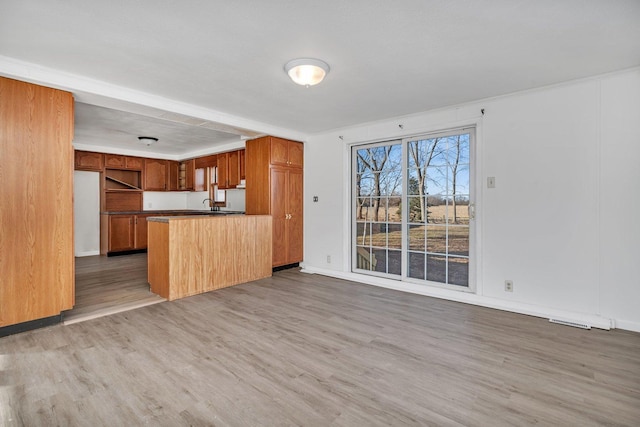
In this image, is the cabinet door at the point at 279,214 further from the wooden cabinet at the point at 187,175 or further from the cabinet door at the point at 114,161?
the cabinet door at the point at 114,161

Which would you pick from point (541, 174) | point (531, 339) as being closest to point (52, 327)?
point (531, 339)

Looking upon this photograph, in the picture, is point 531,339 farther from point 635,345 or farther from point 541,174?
point 541,174

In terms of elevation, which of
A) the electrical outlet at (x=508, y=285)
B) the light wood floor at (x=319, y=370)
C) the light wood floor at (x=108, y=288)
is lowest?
the light wood floor at (x=319, y=370)

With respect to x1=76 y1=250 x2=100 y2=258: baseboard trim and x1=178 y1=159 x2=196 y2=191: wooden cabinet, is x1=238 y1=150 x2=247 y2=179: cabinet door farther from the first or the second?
x1=76 y1=250 x2=100 y2=258: baseboard trim

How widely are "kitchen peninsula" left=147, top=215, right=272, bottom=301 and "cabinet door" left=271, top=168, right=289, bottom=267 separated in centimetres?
29

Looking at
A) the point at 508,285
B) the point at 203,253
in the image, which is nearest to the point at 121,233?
the point at 203,253

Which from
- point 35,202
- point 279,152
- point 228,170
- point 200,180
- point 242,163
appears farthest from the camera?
point 200,180

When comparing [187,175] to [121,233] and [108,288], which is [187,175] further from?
[108,288]

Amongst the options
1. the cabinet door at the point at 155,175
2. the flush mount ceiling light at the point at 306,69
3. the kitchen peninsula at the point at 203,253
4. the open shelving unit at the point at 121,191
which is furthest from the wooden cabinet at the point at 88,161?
the flush mount ceiling light at the point at 306,69

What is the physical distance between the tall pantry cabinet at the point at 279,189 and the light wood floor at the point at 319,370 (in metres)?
1.98

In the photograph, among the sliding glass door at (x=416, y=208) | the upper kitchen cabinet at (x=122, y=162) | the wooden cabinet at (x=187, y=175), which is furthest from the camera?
the wooden cabinet at (x=187, y=175)

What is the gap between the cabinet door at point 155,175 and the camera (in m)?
7.50

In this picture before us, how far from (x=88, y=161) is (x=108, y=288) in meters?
3.73

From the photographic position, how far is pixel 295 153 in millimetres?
5449
